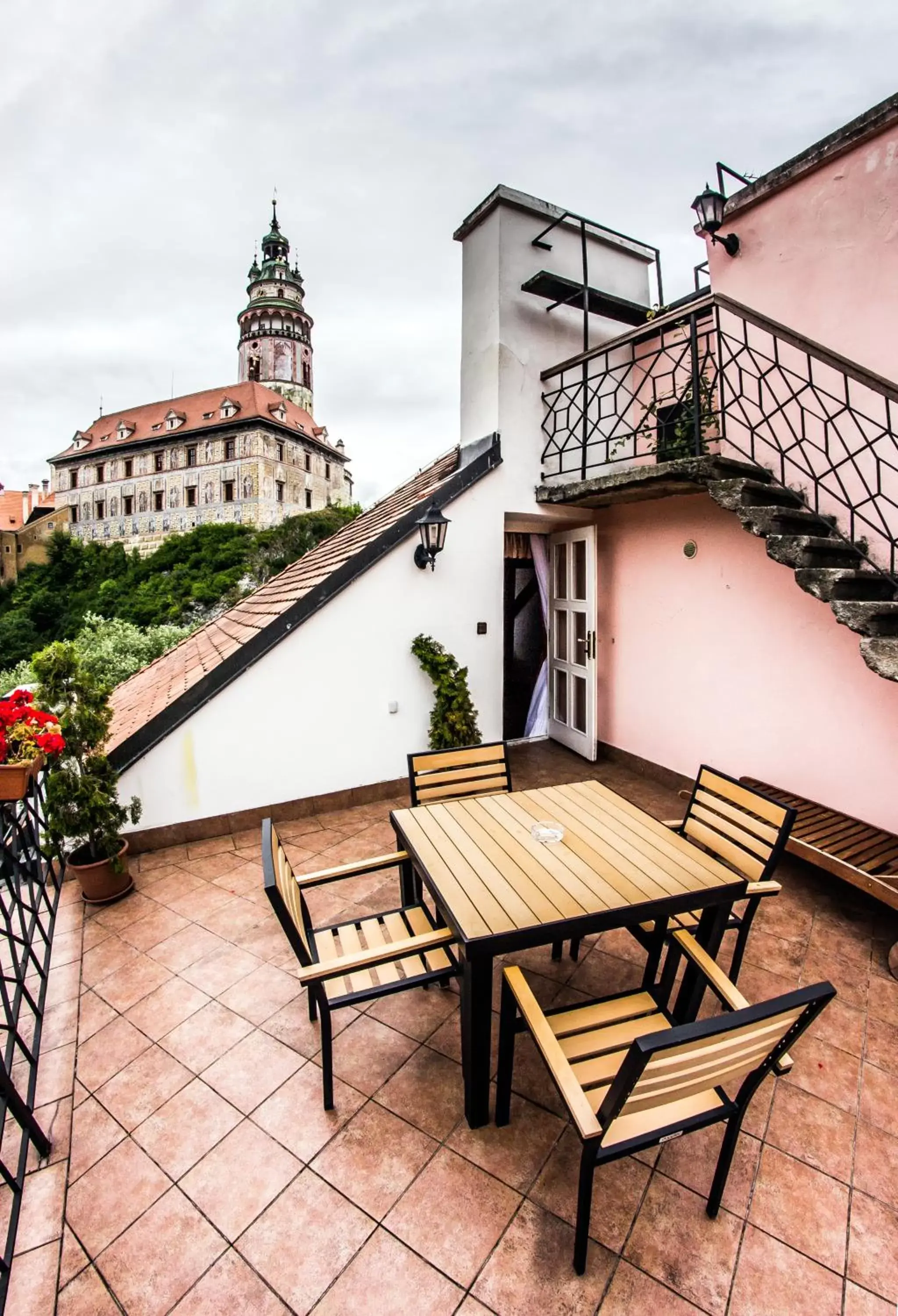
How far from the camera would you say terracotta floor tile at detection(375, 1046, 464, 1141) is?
179 centimetres

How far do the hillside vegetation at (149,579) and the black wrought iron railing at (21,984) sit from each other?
25994mm

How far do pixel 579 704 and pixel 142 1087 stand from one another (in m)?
4.50

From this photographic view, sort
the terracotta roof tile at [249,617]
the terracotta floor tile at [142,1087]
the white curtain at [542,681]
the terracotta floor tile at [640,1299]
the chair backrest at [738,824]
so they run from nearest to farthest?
the terracotta floor tile at [640,1299] → the terracotta floor tile at [142,1087] → the chair backrest at [738,824] → the terracotta roof tile at [249,617] → the white curtain at [542,681]

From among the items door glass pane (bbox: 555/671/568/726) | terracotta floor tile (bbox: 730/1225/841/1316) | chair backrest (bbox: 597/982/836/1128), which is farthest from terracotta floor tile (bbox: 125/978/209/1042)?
door glass pane (bbox: 555/671/568/726)

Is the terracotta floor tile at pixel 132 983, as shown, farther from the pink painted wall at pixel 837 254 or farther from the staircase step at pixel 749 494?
the pink painted wall at pixel 837 254

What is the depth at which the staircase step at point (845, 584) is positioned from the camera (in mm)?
2871

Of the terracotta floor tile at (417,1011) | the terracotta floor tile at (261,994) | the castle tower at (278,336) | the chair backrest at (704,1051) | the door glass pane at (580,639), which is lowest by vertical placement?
the terracotta floor tile at (417,1011)

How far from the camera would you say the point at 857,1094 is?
189cm

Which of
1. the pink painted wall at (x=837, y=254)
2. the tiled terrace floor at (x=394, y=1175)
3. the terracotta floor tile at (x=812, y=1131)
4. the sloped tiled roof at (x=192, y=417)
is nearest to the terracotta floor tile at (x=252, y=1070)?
the tiled terrace floor at (x=394, y=1175)

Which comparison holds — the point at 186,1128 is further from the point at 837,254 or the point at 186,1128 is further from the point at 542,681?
the point at 837,254

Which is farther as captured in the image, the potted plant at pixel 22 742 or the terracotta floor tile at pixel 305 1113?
the potted plant at pixel 22 742

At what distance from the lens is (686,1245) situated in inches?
56.3

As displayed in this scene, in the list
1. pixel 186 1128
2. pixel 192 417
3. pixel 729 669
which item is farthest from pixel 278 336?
pixel 186 1128

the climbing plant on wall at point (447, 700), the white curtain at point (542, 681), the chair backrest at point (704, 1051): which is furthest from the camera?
the white curtain at point (542, 681)
